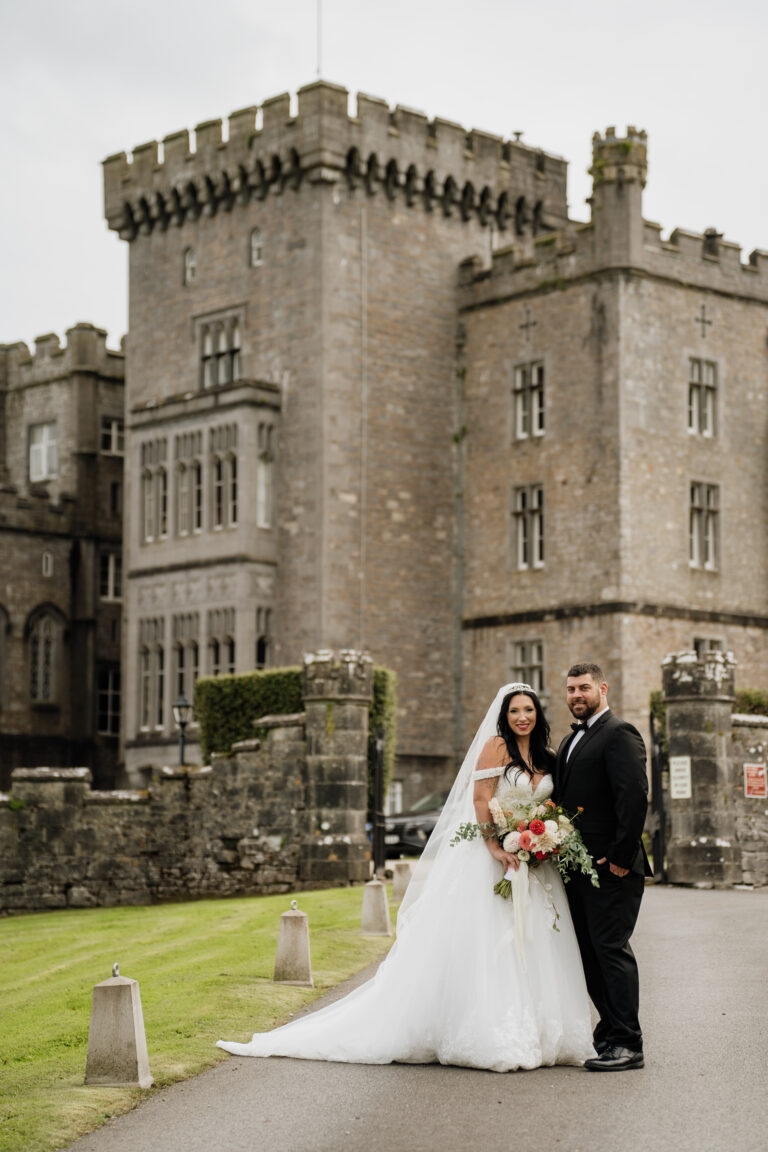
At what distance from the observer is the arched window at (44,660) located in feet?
148

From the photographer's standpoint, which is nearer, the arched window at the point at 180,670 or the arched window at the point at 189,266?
the arched window at the point at 180,670

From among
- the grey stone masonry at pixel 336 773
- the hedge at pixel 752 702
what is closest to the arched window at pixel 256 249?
the hedge at pixel 752 702

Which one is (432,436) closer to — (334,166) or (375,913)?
(334,166)

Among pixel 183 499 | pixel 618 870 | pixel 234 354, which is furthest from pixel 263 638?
pixel 618 870

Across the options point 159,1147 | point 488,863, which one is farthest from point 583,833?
point 159,1147

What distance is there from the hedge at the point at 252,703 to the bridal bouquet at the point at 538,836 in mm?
18241

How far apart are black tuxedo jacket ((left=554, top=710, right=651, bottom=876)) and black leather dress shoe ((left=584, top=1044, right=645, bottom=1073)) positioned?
1.01 metres

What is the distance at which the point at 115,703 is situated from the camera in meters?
46.0

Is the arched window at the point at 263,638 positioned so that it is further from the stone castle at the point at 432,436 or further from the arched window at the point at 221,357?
the arched window at the point at 221,357

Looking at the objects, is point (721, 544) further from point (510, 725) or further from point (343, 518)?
point (510, 725)

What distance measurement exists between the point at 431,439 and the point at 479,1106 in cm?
3045

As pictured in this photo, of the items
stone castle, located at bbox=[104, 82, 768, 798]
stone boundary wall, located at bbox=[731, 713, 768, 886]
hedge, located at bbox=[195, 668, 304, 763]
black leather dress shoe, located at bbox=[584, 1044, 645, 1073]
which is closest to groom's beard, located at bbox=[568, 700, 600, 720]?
black leather dress shoe, located at bbox=[584, 1044, 645, 1073]

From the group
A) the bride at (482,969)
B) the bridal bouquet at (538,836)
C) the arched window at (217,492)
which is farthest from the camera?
the arched window at (217,492)

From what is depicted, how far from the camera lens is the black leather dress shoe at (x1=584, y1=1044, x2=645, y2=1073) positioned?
32.1 feet
